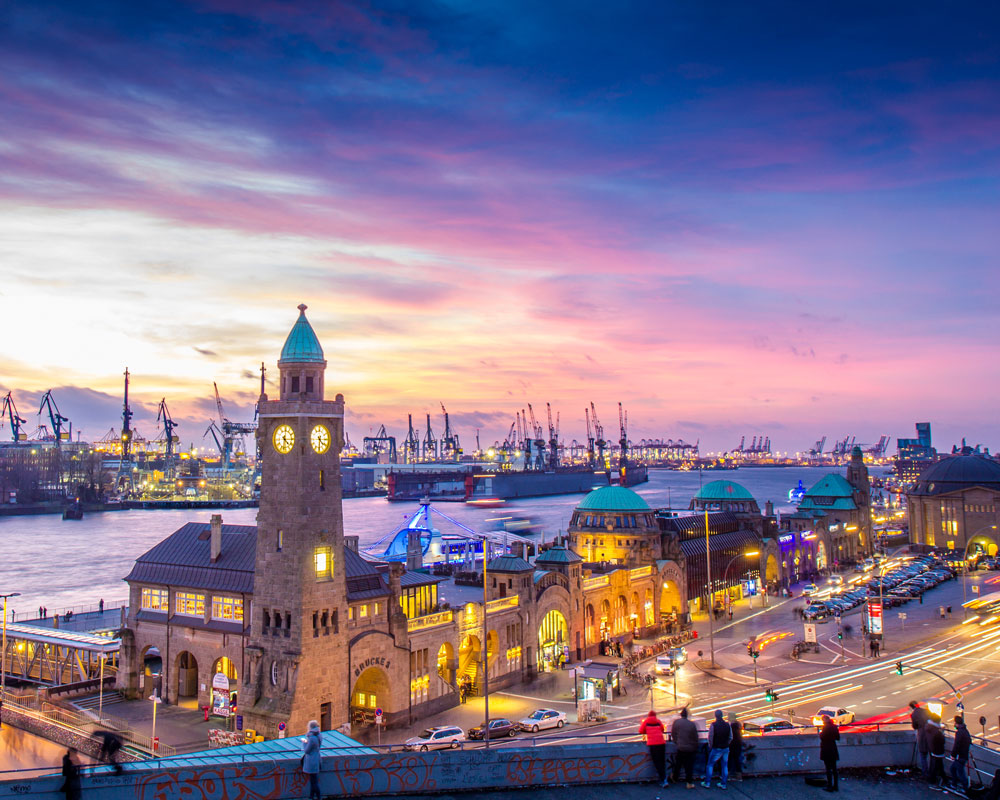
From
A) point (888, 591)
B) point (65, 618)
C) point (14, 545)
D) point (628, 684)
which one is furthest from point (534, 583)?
point (14, 545)

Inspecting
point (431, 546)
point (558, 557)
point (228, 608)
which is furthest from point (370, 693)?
point (431, 546)

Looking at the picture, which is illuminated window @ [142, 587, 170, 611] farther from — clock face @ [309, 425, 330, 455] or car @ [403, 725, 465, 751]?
car @ [403, 725, 465, 751]

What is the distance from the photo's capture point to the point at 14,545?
18188 centimetres

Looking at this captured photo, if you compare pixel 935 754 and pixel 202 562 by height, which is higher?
pixel 202 562

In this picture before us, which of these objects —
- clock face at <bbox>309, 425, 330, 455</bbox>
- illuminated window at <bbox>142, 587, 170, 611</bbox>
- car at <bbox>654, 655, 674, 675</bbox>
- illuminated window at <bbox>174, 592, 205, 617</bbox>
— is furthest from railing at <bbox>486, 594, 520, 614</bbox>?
illuminated window at <bbox>142, 587, 170, 611</bbox>

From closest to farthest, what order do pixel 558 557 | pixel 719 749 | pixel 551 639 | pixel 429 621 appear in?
1. pixel 719 749
2. pixel 429 621
3. pixel 551 639
4. pixel 558 557

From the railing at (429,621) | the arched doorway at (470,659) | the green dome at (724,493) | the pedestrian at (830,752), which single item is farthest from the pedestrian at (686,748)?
the green dome at (724,493)

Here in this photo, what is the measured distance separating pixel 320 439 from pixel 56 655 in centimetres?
3117

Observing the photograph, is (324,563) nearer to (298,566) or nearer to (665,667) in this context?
(298,566)

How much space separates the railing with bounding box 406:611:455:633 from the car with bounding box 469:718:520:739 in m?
7.98

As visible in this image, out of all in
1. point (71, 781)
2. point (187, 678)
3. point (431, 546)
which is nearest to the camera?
point (71, 781)

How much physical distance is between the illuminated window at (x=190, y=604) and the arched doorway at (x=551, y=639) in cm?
2743

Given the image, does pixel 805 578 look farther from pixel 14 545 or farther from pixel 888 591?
pixel 14 545

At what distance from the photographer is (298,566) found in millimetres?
51688
